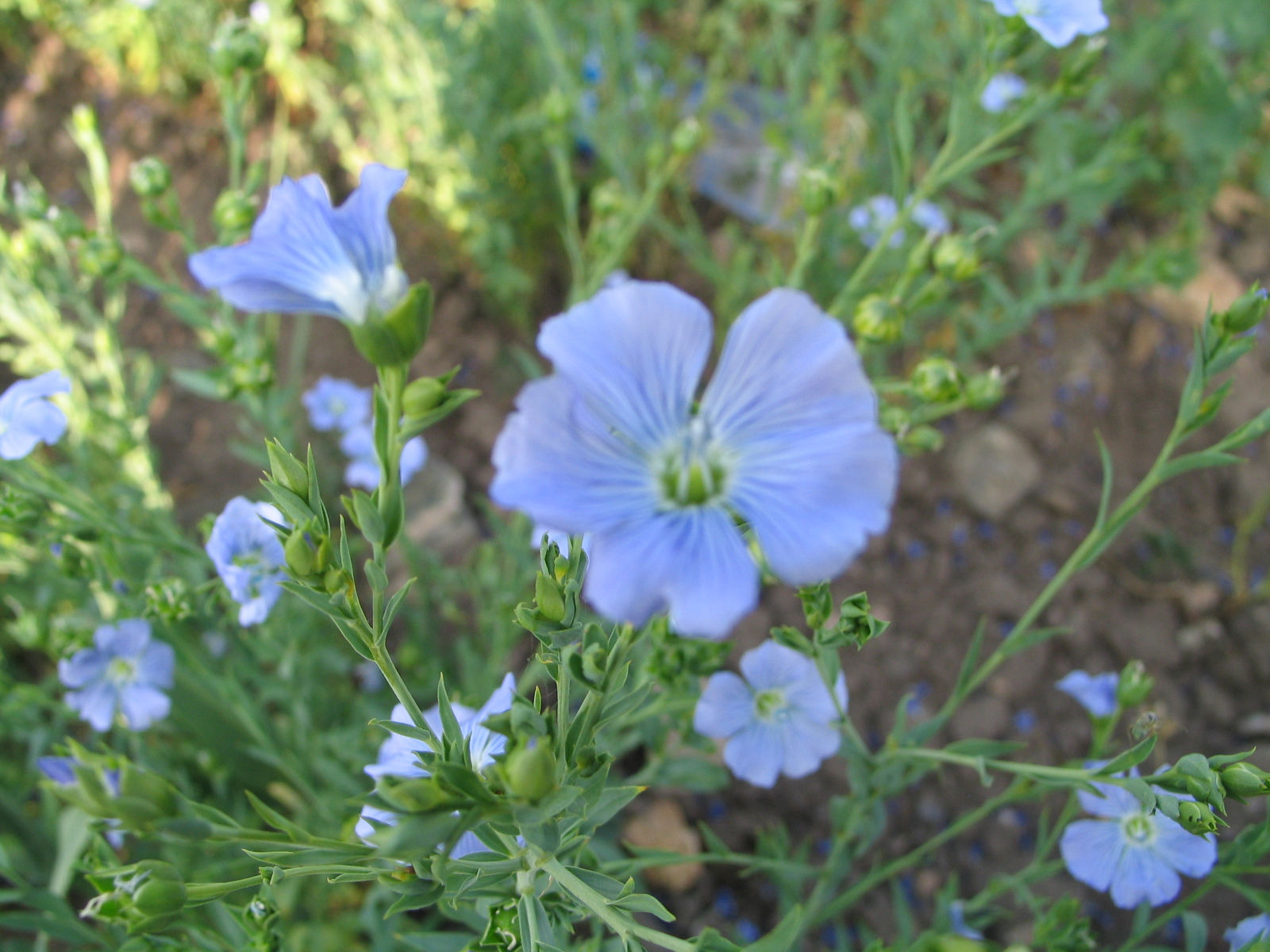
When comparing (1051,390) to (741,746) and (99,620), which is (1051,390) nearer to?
(741,746)

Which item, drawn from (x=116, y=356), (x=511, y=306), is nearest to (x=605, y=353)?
(x=116, y=356)

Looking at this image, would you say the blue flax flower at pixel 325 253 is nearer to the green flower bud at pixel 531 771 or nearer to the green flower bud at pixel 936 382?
the green flower bud at pixel 531 771

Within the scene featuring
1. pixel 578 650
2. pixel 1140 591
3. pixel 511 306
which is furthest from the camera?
pixel 511 306

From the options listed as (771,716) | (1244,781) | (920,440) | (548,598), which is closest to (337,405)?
(771,716)

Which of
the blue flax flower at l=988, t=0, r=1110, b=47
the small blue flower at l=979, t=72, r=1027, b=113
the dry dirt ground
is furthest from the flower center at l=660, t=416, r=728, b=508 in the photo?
the small blue flower at l=979, t=72, r=1027, b=113

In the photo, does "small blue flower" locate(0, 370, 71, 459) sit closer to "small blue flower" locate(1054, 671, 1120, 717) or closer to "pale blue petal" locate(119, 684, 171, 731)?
"pale blue petal" locate(119, 684, 171, 731)
